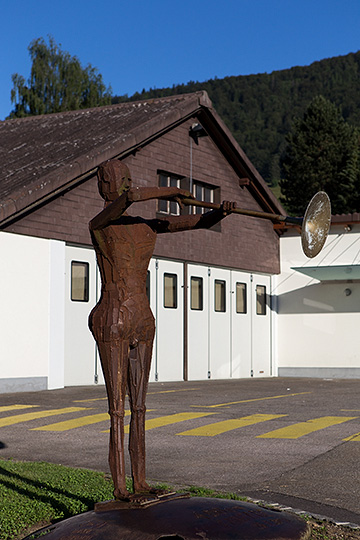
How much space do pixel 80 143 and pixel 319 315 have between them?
969 centimetres

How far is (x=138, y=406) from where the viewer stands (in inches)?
209

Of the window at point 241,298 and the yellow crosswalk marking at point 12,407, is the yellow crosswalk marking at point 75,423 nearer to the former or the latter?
the yellow crosswalk marking at point 12,407

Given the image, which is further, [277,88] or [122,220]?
[277,88]

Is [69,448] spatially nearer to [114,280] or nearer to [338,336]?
[114,280]

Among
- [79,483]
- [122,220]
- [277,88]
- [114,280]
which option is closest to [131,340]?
[114,280]

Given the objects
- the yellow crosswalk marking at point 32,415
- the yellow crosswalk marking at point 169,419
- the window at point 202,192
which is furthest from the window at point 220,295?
the yellow crosswalk marking at point 169,419

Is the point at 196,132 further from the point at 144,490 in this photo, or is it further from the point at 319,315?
the point at 144,490

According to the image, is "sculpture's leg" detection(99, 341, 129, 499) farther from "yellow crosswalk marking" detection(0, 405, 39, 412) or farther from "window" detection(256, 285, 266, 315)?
"window" detection(256, 285, 266, 315)

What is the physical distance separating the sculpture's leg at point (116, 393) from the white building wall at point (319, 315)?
65.6 feet

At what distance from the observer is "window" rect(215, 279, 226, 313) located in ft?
77.0

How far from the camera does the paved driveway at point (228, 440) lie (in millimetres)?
7172

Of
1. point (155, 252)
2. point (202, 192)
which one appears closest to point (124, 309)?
point (155, 252)

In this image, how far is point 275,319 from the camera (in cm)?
2605

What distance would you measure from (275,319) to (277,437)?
1624 cm
